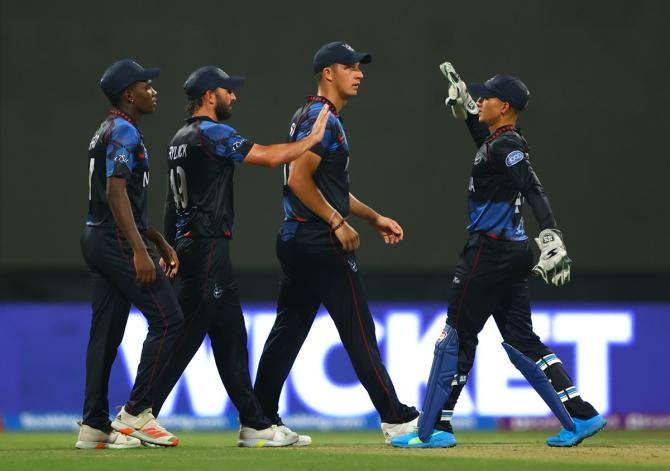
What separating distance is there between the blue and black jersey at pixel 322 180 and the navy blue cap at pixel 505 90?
695 mm

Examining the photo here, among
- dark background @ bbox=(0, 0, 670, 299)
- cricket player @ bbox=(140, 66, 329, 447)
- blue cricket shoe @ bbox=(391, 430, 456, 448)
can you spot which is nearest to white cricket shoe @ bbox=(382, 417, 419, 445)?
blue cricket shoe @ bbox=(391, 430, 456, 448)

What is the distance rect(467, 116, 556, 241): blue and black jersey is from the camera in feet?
20.4

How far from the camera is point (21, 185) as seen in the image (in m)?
10.7

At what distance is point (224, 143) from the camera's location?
657cm

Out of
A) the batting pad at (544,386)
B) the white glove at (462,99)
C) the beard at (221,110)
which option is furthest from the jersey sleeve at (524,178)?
the beard at (221,110)

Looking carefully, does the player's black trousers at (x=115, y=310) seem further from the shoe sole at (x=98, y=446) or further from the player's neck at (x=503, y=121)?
the player's neck at (x=503, y=121)

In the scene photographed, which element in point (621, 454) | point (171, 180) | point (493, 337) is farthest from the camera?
point (493, 337)

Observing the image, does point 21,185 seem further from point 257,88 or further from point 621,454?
point 621,454

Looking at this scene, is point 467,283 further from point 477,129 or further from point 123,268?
point 123,268

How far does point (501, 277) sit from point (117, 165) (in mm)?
1837

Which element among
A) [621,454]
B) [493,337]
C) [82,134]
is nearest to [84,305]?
[82,134]

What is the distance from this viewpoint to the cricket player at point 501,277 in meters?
6.23

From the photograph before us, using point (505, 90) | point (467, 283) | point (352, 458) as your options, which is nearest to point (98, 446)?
point (352, 458)

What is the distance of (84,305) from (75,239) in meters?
0.60
